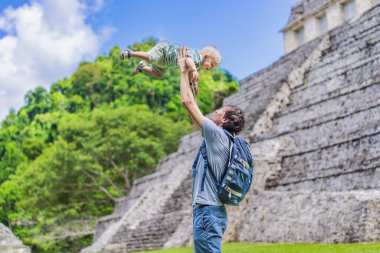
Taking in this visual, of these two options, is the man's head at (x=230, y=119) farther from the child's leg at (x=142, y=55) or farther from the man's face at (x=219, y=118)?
the child's leg at (x=142, y=55)

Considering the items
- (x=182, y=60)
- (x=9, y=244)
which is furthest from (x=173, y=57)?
(x=9, y=244)

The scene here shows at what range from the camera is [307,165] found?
12641 millimetres

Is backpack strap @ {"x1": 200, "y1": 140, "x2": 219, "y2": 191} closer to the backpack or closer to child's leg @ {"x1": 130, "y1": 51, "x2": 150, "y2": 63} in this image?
the backpack

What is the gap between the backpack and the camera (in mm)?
3352

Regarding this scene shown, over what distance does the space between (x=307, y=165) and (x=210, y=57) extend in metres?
9.15

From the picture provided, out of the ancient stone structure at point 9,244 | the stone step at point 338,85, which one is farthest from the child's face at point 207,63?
the stone step at point 338,85

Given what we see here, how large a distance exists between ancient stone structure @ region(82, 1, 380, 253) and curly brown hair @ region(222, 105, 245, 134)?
5.53m

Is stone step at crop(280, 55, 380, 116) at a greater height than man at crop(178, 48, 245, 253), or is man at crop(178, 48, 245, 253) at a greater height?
stone step at crop(280, 55, 380, 116)

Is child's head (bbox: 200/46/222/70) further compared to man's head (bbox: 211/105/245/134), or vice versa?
child's head (bbox: 200/46/222/70)

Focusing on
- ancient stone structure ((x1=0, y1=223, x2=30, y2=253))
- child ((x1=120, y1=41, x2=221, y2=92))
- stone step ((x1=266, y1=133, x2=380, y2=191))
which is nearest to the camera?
child ((x1=120, y1=41, x2=221, y2=92))

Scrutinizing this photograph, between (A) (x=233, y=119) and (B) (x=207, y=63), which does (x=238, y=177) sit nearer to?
(A) (x=233, y=119)

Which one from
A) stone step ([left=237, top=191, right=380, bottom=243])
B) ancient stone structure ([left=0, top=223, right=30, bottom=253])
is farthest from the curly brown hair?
stone step ([left=237, top=191, right=380, bottom=243])

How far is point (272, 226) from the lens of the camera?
35.2ft

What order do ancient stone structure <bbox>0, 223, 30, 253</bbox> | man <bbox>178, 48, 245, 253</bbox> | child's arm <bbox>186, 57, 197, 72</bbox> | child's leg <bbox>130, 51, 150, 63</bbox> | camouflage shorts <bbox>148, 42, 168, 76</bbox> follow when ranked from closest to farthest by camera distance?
man <bbox>178, 48, 245, 253</bbox> → child's arm <bbox>186, 57, 197, 72</bbox> → camouflage shorts <bbox>148, 42, 168, 76</bbox> → child's leg <bbox>130, 51, 150, 63</bbox> → ancient stone structure <bbox>0, 223, 30, 253</bbox>
